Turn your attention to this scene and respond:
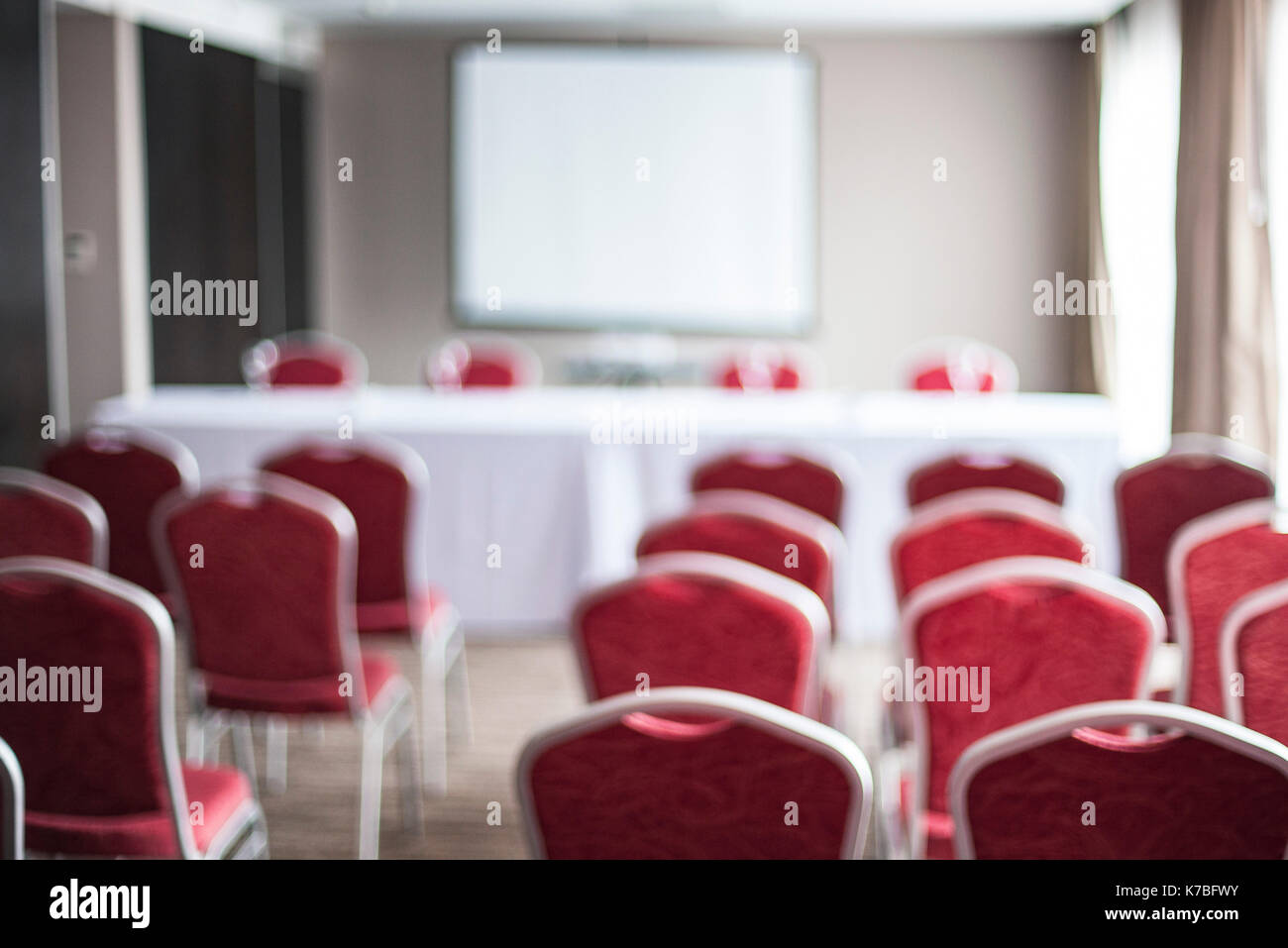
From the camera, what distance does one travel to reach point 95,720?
2330 millimetres

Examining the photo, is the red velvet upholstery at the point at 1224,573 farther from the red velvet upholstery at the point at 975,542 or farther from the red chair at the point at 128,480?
the red chair at the point at 128,480

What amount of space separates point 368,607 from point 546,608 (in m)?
1.35

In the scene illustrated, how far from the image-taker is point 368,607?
4.05 m

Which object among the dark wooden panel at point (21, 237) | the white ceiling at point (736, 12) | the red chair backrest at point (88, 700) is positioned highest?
the white ceiling at point (736, 12)

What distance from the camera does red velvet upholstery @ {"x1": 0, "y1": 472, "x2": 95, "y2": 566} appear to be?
3.30m

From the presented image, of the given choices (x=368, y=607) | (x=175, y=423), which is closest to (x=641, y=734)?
(x=368, y=607)

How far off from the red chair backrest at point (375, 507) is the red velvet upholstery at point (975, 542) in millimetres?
1549

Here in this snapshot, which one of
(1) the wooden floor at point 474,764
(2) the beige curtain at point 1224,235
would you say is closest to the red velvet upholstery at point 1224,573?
(1) the wooden floor at point 474,764

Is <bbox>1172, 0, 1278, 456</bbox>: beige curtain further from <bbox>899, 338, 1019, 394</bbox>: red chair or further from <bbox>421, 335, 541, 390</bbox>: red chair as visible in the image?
<bbox>421, 335, 541, 390</bbox>: red chair

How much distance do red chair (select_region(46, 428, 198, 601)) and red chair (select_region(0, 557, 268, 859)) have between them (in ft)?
5.55

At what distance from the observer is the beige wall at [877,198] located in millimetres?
9914

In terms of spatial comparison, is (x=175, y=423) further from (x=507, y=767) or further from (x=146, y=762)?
(x=146, y=762)

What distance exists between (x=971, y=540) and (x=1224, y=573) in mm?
547

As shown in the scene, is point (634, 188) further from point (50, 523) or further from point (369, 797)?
point (369, 797)
